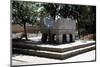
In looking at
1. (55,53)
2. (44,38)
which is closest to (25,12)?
(44,38)

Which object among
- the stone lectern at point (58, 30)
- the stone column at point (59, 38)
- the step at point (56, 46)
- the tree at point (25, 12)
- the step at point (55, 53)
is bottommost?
the step at point (55, 53)

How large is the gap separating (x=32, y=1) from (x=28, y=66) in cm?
93

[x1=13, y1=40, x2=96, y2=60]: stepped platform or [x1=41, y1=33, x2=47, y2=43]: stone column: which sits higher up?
[x1=41, y1=33, x2=47, y2=43]: stone column

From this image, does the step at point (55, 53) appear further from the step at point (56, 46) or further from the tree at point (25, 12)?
the tree at point (25, 12)

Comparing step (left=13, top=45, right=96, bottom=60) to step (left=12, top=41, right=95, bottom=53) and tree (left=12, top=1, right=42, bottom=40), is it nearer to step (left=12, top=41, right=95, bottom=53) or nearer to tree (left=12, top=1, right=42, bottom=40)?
step (left=12, top=41, right=95, bottom=53)

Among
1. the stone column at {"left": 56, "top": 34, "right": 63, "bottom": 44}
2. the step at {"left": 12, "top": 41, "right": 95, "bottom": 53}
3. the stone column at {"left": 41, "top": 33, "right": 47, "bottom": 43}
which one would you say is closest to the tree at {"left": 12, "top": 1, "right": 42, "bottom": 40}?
the step at {"left": 12, "top": 41, "right": 95, "bottom": 53}

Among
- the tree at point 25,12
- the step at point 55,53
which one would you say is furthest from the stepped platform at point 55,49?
the tree at point 25,12

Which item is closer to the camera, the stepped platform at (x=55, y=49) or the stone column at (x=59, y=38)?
the stepped platform at (x=55, y=49)

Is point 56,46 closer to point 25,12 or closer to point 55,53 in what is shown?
point 55,53

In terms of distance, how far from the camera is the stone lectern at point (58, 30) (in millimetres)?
2789

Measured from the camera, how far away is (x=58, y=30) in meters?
2.86

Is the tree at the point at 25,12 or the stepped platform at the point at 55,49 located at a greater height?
the tree at the point at 25,12

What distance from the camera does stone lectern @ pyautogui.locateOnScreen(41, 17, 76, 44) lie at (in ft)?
9.15

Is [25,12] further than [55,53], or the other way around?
[55,53]
